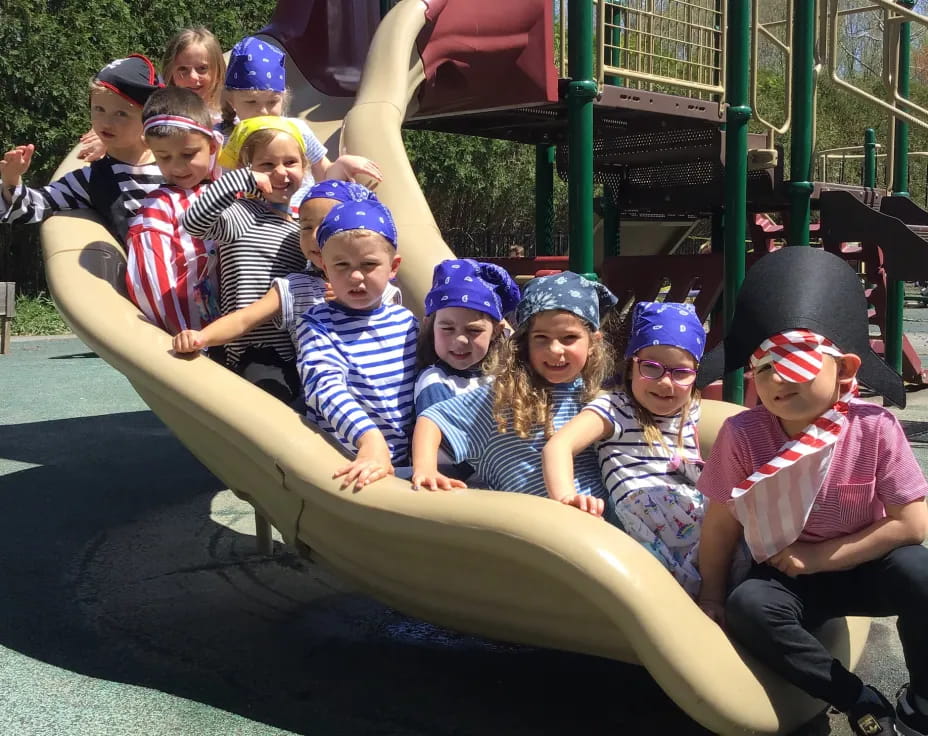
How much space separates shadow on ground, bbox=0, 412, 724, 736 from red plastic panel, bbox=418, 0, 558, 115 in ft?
7.60

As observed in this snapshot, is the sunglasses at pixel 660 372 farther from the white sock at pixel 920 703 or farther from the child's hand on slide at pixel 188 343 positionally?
the child's hand on slide at pixel 188 343

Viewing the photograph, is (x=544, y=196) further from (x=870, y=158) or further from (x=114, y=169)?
(x=114, y=169)

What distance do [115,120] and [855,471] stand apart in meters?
2.81

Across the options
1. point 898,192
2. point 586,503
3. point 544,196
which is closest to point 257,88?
point 586,503

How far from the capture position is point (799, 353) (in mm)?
2186

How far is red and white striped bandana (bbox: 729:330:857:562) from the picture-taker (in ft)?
7.18

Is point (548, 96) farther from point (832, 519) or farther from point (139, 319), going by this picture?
point (832, 519)

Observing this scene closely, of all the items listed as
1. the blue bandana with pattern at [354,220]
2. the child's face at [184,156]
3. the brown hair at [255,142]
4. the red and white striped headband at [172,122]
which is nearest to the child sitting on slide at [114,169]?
the child's face at [184,156]

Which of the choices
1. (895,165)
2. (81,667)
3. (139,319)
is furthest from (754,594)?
(895,165)

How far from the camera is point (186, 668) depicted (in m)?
2.86

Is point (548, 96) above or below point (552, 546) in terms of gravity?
above

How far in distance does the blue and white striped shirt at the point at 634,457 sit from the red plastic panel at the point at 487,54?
274 centimetres

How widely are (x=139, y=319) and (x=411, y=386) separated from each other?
35.9 inches

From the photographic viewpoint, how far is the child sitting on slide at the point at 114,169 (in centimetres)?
377
